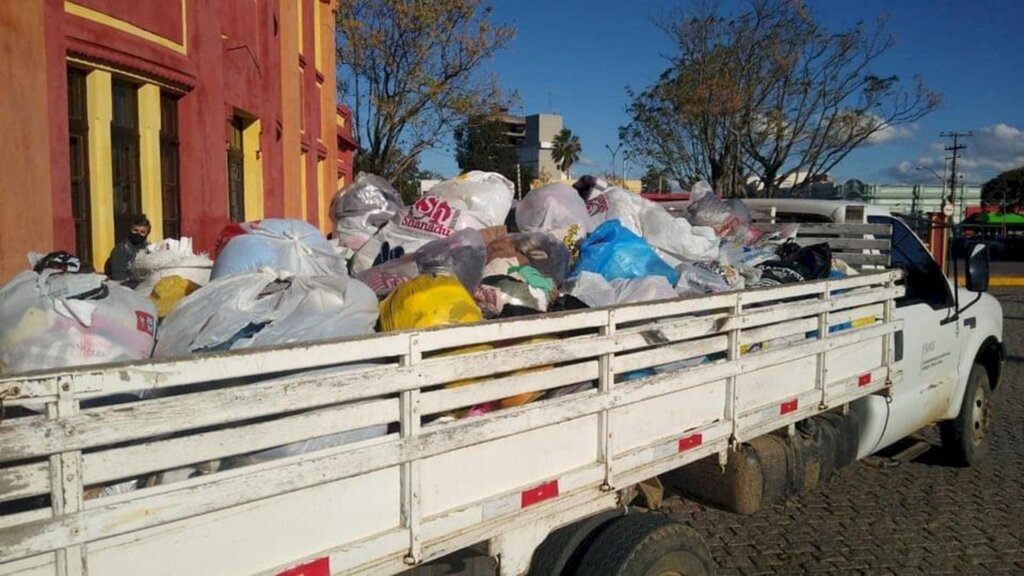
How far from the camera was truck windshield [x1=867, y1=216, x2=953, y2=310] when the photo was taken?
17.9 feet

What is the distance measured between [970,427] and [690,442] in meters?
3.76

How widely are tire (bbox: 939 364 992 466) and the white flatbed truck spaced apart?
220 cm

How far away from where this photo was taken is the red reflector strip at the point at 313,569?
1991 mm

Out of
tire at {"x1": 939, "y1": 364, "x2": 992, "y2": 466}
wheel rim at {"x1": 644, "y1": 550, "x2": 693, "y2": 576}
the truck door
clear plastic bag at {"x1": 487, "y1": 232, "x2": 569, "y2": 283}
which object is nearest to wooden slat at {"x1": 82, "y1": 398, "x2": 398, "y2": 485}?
wheel rim at {"x1": 644, "y1": 550, "x2": 693, "y2": 576}

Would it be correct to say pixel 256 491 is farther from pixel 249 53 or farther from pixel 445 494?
pixel 249 53

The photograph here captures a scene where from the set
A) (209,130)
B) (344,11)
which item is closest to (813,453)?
(209,130)

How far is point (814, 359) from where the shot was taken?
396 cm

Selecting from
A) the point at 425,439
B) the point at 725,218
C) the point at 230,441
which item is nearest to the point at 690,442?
the point at 425,439

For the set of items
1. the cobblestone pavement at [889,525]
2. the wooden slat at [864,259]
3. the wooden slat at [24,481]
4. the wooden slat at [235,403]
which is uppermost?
the wooden slat at [864,259]

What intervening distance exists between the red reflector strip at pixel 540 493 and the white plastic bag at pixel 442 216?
7.87 ft

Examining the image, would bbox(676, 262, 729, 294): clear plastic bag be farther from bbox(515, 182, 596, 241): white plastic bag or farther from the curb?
the curb

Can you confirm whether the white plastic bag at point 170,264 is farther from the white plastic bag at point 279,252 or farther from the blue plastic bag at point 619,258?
the blue plastic bag at point 619,258

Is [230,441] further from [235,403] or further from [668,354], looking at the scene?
[668,354]

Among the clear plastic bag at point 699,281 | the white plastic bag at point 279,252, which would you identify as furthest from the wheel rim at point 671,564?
the white plastic bag at point 279,252
